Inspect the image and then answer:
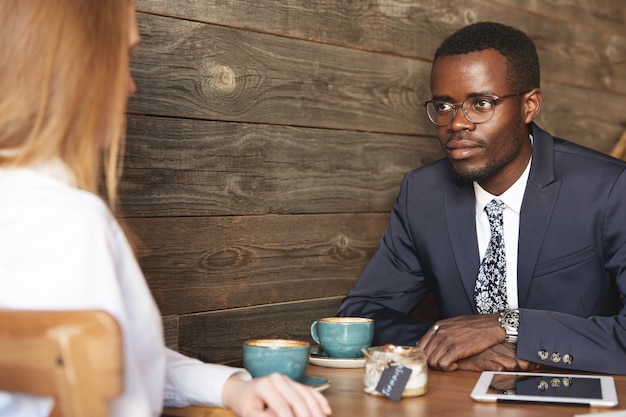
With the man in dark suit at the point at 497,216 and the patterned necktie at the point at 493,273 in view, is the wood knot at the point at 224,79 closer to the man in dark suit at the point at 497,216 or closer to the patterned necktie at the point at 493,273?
the man in dark suit at the point at 497,216

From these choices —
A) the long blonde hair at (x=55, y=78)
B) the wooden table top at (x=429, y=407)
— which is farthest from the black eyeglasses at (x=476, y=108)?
the long blonde hair at (x=55, y=78)

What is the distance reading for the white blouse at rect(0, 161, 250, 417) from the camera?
2.68 feet

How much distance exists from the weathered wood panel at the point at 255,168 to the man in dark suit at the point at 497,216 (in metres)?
0.18

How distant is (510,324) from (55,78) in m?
1.00

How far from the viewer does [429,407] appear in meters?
1.17

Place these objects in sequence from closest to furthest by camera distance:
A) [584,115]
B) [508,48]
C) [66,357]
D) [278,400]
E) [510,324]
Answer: [66,357] → [278,400] → [510,324] → [508,48] → [584,115]

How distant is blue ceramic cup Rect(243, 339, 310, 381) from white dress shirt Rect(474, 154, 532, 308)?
2.58 ft

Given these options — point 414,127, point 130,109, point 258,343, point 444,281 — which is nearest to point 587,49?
point 414,127

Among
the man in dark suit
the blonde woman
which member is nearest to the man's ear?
the man in dark suit

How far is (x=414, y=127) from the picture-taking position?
2309 millimetres

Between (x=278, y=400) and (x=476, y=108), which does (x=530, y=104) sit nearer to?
(x=476, y=108)

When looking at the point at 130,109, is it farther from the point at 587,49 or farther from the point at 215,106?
the point at 587,49

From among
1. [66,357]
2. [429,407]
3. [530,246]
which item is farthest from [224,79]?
[66,357]

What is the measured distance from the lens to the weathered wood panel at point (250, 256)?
1.72 m
